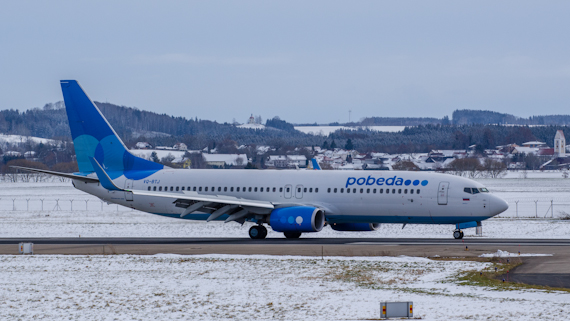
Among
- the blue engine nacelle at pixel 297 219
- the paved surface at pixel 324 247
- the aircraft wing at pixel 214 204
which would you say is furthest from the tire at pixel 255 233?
the blue engine nacelle at pixel 297 219

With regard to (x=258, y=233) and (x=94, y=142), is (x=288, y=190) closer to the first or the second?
(x=258, y=233)

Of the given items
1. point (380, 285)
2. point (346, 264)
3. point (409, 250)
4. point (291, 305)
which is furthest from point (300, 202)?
point (291, 305)

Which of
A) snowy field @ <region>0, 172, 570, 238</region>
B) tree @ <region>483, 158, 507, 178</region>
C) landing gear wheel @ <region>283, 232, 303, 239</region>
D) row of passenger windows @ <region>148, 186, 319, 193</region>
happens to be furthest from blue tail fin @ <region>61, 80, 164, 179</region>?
tree @ <region>483, 158, 507, 178</region>

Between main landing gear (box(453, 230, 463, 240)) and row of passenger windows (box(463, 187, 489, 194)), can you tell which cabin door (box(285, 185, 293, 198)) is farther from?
row of passenger windows (box(463, 187, 489, 194))

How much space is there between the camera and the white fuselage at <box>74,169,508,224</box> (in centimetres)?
3812

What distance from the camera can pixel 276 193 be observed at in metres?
41.2

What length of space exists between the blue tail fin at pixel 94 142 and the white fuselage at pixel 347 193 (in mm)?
1896

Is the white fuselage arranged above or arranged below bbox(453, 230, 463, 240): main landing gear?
above

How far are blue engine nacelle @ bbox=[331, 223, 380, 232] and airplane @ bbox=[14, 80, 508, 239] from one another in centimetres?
5

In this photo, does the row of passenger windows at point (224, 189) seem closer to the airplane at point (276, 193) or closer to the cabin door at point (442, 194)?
the airplane at point (276, 193)

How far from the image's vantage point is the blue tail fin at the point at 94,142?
45406mm

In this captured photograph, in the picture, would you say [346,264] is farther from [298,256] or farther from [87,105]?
[87,105]

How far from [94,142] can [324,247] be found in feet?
60.3

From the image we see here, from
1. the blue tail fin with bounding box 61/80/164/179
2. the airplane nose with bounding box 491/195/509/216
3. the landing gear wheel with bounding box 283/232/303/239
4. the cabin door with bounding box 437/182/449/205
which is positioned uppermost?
the blue tail fin with bounding box 61/80/164/179
